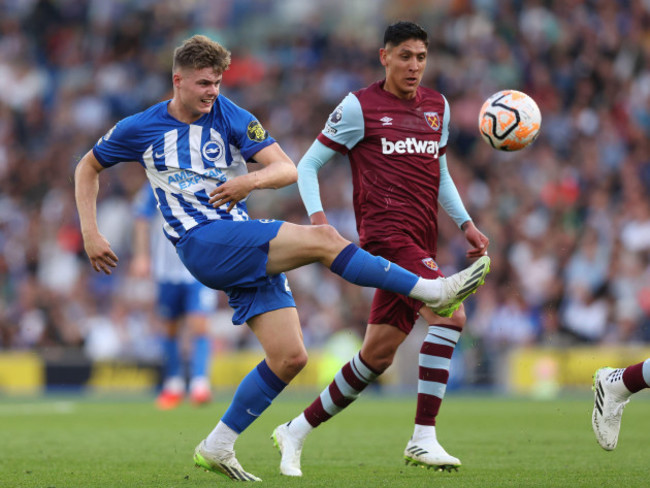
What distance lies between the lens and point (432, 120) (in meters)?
6.66

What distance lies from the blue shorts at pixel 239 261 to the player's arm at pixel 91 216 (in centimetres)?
39

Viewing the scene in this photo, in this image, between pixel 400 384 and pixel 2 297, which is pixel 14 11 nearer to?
pixel 2 297

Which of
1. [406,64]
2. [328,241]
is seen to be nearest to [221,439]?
[328,241]

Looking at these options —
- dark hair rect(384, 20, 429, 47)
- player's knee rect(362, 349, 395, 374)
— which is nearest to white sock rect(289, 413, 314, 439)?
player's knee rect(362, 349, 395, 374)

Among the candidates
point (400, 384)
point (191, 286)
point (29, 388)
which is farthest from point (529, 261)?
point (29, 388)

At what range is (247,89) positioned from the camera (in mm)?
20016

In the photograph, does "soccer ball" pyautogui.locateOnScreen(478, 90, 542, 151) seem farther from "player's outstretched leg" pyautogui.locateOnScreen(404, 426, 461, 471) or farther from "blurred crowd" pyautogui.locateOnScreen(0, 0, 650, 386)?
"blurred crowd" pyautogui.locateOnScreen(0, 0, 650, 386)

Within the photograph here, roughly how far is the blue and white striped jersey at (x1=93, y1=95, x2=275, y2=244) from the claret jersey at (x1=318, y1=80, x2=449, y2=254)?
95cm

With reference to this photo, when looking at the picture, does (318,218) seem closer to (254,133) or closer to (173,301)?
(254,133)

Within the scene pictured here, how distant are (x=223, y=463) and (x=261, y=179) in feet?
5.01

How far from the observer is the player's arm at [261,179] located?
5.30 metres

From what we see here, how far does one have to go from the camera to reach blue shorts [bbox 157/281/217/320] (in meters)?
11.0

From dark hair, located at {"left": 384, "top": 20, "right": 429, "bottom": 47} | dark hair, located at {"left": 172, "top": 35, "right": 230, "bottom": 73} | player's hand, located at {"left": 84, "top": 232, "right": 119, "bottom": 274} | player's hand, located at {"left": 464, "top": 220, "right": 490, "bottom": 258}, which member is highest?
dark hair, located at {"left": 384, "top": 20, "right": 429, "bottom": 47}

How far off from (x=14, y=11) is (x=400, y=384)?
1174cm
